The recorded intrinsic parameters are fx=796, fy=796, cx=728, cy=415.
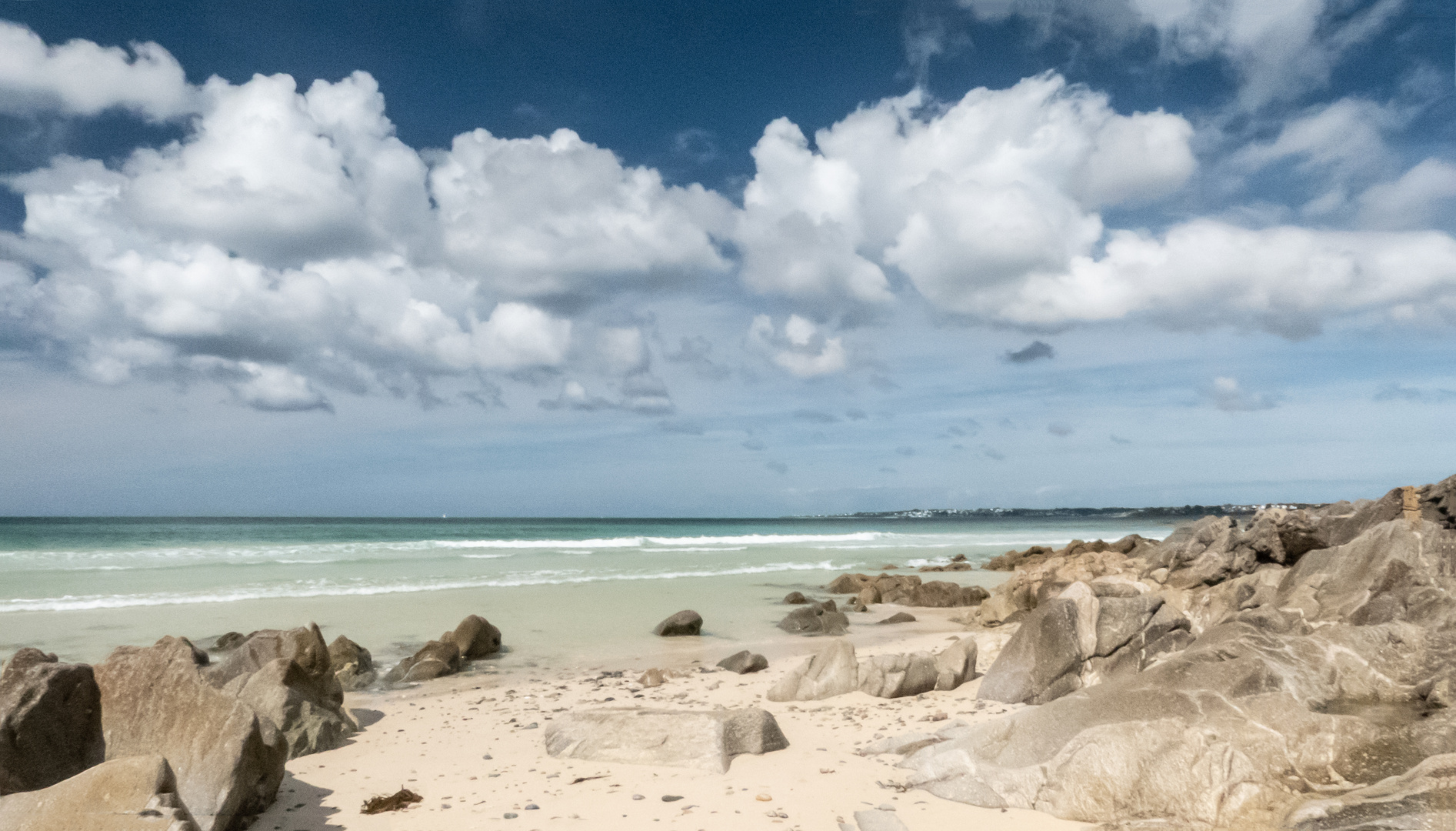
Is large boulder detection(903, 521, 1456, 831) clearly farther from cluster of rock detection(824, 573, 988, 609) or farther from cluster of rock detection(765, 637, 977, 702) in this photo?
cluster of rock detection(824, 573, 988, 609)

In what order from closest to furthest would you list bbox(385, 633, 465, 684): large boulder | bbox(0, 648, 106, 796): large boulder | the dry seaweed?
1. bbox(0, 648, 106, 796): large boulder
2. the dry seaweed
3. bbox(385, 633, 465, 684): large boulder

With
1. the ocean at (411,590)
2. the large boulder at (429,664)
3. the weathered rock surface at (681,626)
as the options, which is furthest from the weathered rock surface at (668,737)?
the weathered rock surface at (681,626)

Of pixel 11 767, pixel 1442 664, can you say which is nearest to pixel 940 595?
pixel 1442 664

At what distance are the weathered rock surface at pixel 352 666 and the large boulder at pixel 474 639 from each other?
3.83 ft

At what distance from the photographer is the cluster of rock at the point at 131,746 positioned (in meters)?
3.82

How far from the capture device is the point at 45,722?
4.75m

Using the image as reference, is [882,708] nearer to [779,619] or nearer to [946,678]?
[946,678]

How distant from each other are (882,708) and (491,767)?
358cm

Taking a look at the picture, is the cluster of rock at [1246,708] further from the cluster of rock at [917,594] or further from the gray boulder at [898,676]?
the cluster of rock at [917,594]

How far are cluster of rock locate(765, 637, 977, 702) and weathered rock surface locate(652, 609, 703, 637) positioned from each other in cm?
481

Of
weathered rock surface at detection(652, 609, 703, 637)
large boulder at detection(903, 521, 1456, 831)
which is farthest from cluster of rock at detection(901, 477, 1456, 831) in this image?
weathered rock surface at detection(652, 609, 703, 637)

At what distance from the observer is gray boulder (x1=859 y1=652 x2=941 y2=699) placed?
8.04 m

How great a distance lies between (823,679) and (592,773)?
10.3ft

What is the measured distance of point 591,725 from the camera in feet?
20.9
